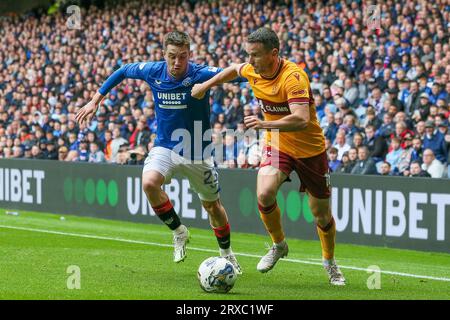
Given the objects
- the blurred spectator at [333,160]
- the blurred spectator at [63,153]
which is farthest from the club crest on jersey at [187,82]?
the blurred spectator at [63,153]

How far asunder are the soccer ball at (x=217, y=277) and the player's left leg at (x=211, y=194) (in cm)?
168

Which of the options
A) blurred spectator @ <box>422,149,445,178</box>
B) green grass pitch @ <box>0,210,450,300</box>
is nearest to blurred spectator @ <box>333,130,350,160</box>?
green grass pitch @ <box>0,210,450,300</box>

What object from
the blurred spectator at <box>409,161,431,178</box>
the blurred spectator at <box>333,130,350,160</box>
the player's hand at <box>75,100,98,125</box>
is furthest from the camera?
the blurred spectator at <box>333,130,350,160</box>

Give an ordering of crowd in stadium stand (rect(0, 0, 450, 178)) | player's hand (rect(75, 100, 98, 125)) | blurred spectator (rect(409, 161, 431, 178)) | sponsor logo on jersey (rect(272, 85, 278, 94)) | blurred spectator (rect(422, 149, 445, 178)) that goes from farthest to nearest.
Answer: crowd in stadium stand (rect(0, 0, 450, 178))
blurred spectator (rect(422, 149, 445, 178))
blurred spectator (rect(409, 161, 431, 178))
player's hand (rect(75, 100, 98, 125))
sponsor logo on jersey (rect(272, 85, 278, 94))

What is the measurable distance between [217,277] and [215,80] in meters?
2.11

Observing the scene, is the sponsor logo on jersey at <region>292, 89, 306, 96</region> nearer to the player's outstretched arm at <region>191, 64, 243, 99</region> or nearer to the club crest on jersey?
the player's outstretched arm at <region>191, 64, 243, 99</region>

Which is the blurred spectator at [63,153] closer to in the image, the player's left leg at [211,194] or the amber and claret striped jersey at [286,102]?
the player's left leg at [211,194]

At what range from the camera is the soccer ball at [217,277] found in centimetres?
873

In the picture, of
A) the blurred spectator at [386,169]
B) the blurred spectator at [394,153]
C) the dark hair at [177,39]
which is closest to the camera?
the dark hair at [177,39]

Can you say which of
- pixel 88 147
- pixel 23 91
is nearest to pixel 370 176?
pixel 88 147

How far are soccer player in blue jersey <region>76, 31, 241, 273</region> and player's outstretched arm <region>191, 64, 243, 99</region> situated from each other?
739 mm

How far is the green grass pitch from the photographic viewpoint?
349 inches

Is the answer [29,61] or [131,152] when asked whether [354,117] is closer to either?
[131,152]
